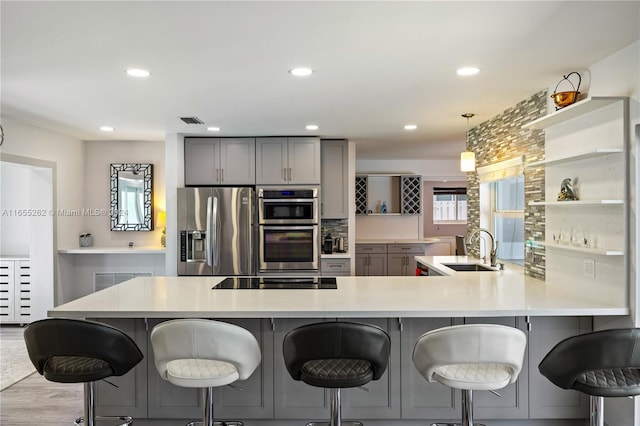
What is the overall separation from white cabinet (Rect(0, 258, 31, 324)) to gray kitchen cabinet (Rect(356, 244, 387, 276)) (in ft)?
15.7

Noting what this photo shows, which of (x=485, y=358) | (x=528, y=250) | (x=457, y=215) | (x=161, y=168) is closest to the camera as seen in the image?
(x=485, y=358)

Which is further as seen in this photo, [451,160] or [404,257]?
[451,160]

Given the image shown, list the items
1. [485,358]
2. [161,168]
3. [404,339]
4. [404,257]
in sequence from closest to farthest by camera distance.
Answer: [485,358], [404,339], [161,168], [404,257]

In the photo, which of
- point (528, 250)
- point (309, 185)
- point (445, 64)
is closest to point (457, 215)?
point (309, 185)

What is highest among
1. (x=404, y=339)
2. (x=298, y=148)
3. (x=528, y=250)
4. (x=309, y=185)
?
(x=298, y=148)

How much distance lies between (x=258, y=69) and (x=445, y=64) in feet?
3.93

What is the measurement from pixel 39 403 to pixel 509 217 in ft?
14.2

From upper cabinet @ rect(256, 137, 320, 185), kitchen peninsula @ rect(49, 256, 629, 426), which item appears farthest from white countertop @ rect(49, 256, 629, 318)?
upper cabinet @ rect(256, 137, 320, 185)

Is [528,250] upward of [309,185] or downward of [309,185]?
downward

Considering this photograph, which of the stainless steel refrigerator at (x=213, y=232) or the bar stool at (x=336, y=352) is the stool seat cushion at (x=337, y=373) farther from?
the stainless steel refrigerator at (x=213, y=232)

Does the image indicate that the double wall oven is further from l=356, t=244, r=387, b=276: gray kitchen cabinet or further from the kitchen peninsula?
the kitchen peninsula

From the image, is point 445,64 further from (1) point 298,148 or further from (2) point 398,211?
(2) point 398,211

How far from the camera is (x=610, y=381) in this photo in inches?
80.2

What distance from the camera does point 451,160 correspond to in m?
8.70
